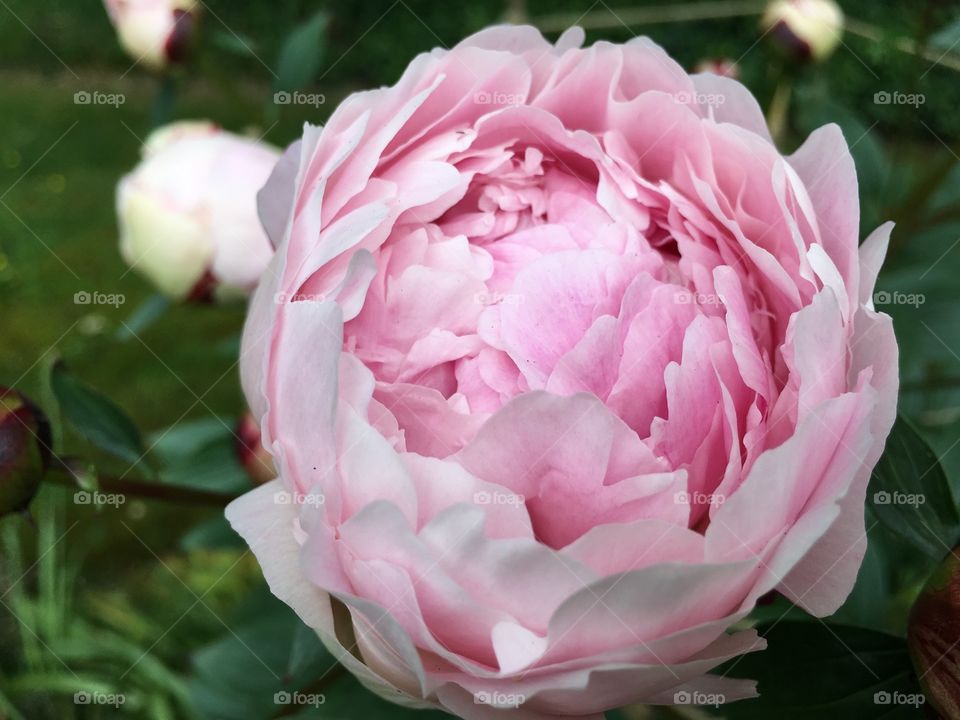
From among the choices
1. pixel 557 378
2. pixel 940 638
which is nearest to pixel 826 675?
pixel 940 638

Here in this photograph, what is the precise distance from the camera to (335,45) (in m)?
2.23

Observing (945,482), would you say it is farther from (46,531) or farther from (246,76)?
(246,76)

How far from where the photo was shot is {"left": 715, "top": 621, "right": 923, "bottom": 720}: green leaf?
46cm

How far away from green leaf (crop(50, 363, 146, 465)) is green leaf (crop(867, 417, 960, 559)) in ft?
1.39

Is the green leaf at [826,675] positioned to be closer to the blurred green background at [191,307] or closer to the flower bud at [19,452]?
the blurred green background at [191,307]

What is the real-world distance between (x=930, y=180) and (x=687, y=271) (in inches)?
13.0

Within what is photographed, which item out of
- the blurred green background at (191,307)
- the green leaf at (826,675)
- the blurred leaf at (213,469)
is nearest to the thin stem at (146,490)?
the blurred green background at (191,307)

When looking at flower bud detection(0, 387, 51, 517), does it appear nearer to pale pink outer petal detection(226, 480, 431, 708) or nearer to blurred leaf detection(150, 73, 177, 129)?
pale pink outer petal detection(226, 480, 431, 708)

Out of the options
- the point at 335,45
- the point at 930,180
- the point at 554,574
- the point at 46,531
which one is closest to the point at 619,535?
the point at 554,574

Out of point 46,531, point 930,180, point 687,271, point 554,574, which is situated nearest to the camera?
point 554,574

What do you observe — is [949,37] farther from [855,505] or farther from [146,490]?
[146,490]

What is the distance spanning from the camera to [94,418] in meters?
0.61

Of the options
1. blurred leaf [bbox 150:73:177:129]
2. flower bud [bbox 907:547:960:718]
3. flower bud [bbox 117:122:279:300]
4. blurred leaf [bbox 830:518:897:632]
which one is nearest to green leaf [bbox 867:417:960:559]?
flower bud [bbox 907:547:960:718]

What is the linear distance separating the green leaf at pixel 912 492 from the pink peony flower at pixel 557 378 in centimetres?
8
